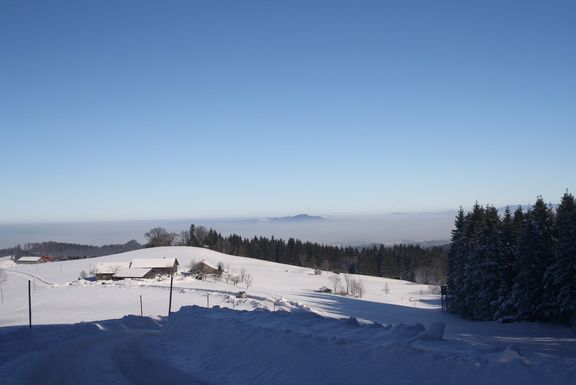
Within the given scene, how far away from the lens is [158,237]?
192000mm

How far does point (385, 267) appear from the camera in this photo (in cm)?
15300

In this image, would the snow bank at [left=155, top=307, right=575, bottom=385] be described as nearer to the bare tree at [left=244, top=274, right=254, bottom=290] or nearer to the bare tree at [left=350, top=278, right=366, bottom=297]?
the bare tree at [left=350, top=278, right=366, bottom=297]

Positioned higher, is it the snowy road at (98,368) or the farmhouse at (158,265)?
the snowy road at (98,368)

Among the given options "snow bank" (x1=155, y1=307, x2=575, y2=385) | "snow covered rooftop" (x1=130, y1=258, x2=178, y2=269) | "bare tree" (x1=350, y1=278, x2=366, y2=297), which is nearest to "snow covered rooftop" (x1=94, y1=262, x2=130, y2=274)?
"snow covered rooftop" (x1=130, y1=258, x2=178, y2=269)

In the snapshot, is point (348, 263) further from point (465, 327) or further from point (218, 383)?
point (218, 383)

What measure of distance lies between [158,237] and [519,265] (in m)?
166

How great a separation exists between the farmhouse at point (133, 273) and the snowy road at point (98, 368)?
314 feet

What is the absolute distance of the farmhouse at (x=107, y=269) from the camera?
4476 inches

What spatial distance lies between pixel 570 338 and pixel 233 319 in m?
32.5

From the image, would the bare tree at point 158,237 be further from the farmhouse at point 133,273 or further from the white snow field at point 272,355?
the white snow field at point 272,355

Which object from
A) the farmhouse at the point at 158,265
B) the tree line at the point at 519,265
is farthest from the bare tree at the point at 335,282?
the tree line at the point at 519,265

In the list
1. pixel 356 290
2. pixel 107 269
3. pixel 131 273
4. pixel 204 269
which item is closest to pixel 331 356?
pixel 356 290

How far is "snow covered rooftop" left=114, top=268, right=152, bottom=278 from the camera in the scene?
11106 centimetres

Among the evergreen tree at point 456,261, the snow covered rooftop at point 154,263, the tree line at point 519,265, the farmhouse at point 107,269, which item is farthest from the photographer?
the snow covered rooftop at point 154,263
